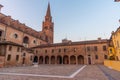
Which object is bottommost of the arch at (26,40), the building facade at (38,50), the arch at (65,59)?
the arch at (65,59)

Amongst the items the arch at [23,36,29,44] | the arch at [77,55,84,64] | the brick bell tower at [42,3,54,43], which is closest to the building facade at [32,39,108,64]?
the arch at [77,55,84,64]

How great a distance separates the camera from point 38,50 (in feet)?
136

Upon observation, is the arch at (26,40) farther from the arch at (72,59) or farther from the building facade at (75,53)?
the arch at (72,59)

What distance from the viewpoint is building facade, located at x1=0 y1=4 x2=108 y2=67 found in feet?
79.3

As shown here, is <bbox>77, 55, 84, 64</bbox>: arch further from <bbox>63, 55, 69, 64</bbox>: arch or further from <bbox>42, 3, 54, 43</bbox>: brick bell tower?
<bbox>42, 3, 54, 43</bbox>: brick bell tower

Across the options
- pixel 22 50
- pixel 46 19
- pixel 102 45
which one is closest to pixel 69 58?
pixel 102 45

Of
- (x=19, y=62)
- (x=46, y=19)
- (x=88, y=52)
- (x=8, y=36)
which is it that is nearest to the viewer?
(x=19, y=62)

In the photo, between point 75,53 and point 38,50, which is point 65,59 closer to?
point 75,53

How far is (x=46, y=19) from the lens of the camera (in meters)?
60.9

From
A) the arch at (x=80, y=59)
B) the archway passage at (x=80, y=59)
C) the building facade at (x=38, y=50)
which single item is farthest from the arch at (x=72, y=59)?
the archway passage at (x=80, y=59)

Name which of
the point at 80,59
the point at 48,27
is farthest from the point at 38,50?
the point at 48,27

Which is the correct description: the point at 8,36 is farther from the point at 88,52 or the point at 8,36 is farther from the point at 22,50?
the point at 88,52

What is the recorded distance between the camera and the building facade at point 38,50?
79.3ft

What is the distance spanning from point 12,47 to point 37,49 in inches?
694
